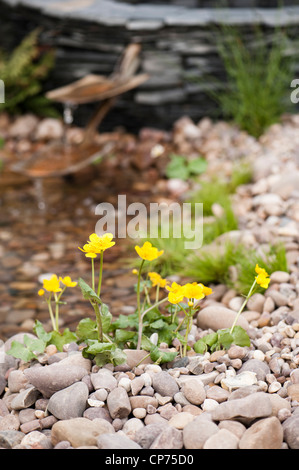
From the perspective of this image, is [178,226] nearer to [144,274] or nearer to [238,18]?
[144,274]

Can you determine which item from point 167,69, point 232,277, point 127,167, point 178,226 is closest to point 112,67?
point 167,69

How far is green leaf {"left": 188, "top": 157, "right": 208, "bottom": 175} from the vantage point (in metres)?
4.23

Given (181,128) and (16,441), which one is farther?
(181,128)

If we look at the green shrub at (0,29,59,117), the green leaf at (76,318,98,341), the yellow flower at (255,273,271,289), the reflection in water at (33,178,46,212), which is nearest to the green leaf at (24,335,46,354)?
the green leaf at (76,318,98,341)

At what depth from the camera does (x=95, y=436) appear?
1.72m

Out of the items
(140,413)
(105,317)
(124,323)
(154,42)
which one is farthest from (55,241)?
(154,42)

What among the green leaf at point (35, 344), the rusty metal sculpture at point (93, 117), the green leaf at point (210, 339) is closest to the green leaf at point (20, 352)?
the green leaf at point (35, 344)

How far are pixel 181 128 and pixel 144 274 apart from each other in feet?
6.70

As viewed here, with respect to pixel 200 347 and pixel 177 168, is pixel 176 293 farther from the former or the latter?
pixel 177 168

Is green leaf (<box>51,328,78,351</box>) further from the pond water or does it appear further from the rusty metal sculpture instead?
the rusty metal sculpture

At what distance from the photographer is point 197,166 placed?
13.9 ft

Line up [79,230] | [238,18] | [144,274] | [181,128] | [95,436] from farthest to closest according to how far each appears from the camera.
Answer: [181,128], [238,18], [79,230], [144,274], [95,436]
